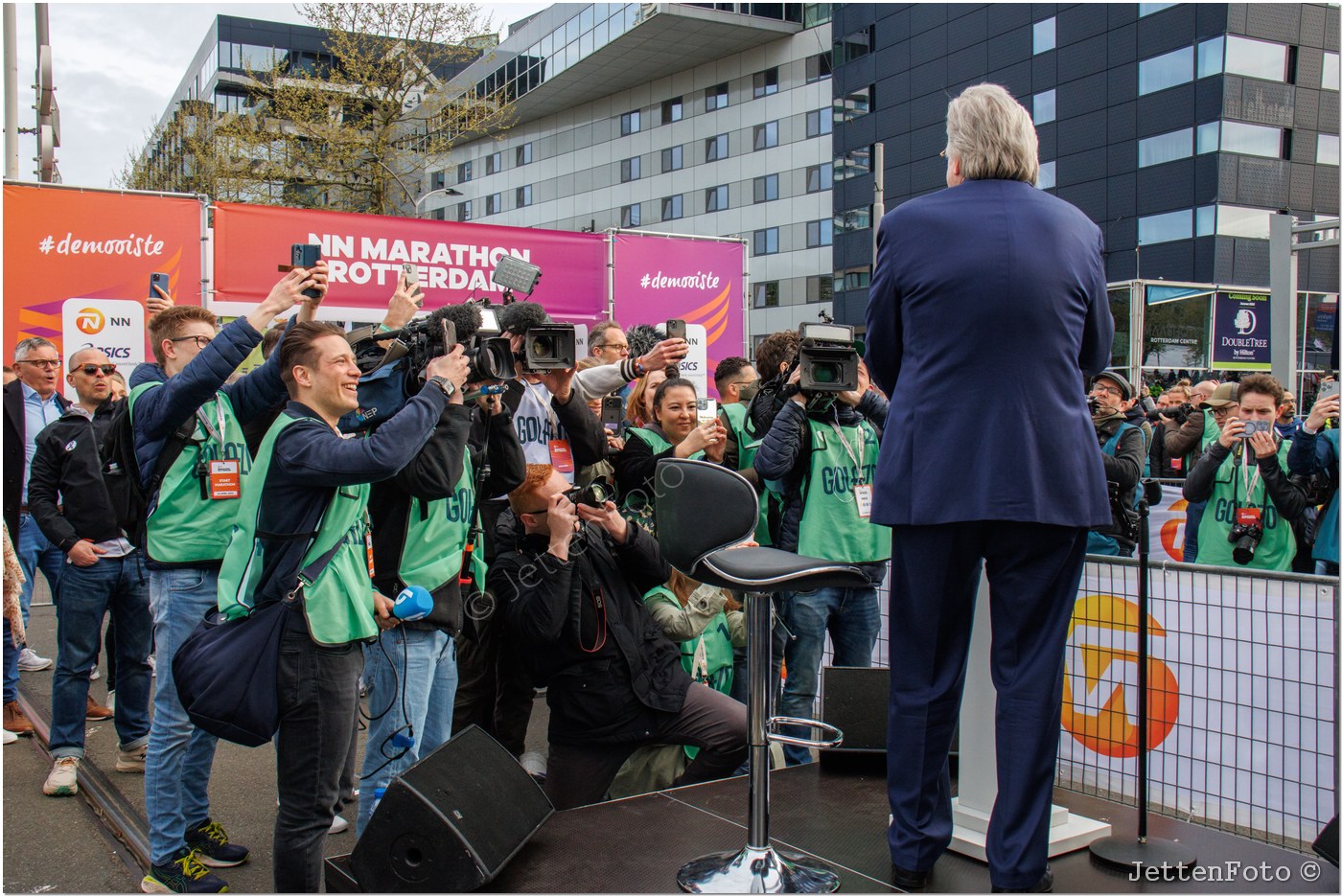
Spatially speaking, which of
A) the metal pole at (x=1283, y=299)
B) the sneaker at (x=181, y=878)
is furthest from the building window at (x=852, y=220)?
the sneaker at (x=181, y=878)

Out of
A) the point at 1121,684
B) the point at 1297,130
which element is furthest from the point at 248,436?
the point at 1297,130

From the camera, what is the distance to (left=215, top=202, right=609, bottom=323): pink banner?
7934mm

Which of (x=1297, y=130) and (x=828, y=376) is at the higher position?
(x=1297, y=130)

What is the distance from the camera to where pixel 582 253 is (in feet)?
30.5

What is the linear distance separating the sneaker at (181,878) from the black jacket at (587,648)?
1.16 m

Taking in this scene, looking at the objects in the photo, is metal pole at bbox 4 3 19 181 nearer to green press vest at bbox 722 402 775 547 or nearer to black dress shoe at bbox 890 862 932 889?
green press vest at bbox 722 402 775 547

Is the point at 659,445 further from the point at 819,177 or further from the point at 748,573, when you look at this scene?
the point at 819,177

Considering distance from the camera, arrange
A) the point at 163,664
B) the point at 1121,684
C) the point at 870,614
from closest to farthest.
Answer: the point at 163,664 < the point at 1121,684 < the point at 870,614

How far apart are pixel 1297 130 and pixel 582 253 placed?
2663cm

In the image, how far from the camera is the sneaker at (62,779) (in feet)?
14.1

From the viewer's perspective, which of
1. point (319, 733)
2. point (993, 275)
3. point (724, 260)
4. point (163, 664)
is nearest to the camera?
point (993, 275)

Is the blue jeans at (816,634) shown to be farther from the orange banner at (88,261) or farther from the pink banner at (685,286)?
the orange banner at (88,261)

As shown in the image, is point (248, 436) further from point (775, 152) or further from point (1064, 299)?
point (775, 152)

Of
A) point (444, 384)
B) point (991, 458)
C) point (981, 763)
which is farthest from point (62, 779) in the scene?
point (991, 458)
